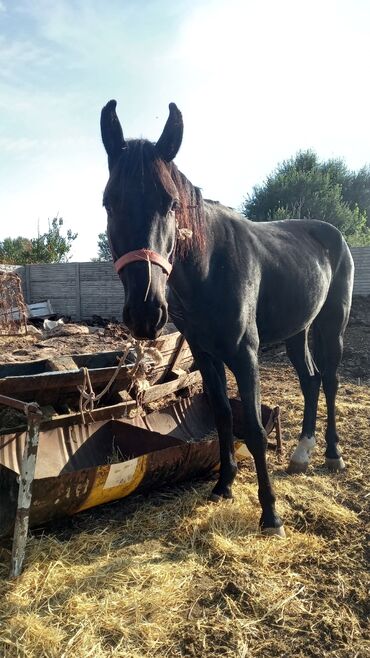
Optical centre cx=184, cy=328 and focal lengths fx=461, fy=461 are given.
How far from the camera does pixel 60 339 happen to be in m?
10.1

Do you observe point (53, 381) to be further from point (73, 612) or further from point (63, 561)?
point (73, 612)

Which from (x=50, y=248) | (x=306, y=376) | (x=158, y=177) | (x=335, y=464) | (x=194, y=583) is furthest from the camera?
(x=50, y=248)

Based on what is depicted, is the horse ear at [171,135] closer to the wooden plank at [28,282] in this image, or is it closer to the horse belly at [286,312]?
the horse belly at [286,312]

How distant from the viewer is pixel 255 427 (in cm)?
306

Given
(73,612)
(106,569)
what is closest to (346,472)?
(106,569)

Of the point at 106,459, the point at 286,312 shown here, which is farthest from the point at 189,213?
the point at 106,459

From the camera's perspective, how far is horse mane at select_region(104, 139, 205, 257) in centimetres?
236

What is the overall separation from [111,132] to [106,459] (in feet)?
8.34

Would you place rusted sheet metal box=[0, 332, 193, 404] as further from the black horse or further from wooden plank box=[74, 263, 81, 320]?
wooden plank box=[74, 263, 81, 320]

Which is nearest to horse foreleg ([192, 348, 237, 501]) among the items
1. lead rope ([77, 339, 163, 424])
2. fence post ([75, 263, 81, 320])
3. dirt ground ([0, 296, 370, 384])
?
lead rope ([77, 339, 163, 424])

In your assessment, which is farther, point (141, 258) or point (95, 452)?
point (95, 452)

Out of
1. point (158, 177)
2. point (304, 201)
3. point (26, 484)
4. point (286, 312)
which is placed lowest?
point (26, 484)

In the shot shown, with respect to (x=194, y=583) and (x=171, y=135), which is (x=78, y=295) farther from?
(x=194, y=583)

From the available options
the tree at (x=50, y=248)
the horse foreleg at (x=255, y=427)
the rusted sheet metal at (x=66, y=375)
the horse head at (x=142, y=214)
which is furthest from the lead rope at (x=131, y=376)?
the tree at (x=50, y=248)
